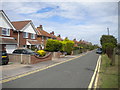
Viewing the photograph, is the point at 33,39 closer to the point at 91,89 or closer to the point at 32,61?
the point at 32,61

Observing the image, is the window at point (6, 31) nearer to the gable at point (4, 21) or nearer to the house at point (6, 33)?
the house at point (6, 33)

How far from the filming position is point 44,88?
612 centimetres

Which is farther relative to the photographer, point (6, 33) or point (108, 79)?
point (6, 33)

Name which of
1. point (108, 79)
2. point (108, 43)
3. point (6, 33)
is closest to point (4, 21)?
point (6, 33)

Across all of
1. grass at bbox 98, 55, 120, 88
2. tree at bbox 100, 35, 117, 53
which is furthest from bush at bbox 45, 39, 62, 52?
grass at bbox 98, 55, 120, 88

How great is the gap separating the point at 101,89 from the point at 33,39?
26451mm

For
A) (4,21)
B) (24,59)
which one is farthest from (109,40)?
(24,59)

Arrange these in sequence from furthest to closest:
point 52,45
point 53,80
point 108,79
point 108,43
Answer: point 108,43 < point 52,45 < point 108,79 < point 53,80

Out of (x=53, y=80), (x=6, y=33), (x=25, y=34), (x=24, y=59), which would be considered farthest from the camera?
(x=25, y=34)

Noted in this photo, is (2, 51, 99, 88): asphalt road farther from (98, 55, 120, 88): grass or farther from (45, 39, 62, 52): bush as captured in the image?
(45, 39, 62, 52): bush

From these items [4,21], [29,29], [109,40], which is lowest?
[109,40]

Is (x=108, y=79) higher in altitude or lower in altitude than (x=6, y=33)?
lower

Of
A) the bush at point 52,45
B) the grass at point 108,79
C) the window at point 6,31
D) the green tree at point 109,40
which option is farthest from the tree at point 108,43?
the window at point 6,31

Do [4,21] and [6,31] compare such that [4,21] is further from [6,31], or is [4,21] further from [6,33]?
[6,33]
